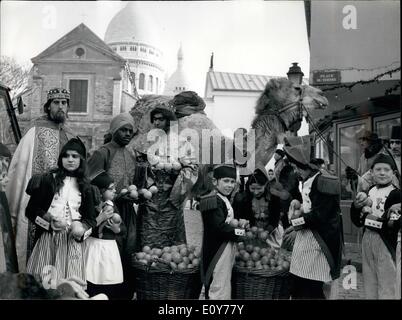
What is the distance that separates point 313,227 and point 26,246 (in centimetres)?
216

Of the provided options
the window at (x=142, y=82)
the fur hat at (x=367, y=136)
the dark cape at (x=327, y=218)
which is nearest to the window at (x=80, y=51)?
the window at (x=142, y=82)

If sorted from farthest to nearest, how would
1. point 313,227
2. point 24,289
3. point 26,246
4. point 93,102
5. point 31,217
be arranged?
point 93,102 → point 26,246 → point 313,227 → point 31,217 → point 24,289

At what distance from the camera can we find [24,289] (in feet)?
8.31

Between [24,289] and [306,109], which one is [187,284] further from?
[306,109]

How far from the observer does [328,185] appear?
3150mm

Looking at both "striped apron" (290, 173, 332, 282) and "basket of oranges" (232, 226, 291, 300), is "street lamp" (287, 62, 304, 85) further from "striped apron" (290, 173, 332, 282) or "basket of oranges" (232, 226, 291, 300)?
"basket of oranges" (232, 226, 291, 300)

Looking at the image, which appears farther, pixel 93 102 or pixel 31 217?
pixel 93 102

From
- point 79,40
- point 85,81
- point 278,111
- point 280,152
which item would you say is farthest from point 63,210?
point 278,111

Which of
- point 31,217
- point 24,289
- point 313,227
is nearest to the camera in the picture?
point 24,289

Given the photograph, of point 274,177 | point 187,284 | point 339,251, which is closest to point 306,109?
point 274,177

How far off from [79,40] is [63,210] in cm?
138

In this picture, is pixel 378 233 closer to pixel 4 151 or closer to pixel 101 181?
pixel 101 181

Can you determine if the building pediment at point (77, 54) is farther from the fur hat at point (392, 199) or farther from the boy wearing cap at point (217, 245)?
the fur hat at point (392, 199)

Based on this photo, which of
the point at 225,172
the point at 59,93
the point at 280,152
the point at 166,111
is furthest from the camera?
the point at 280,152
